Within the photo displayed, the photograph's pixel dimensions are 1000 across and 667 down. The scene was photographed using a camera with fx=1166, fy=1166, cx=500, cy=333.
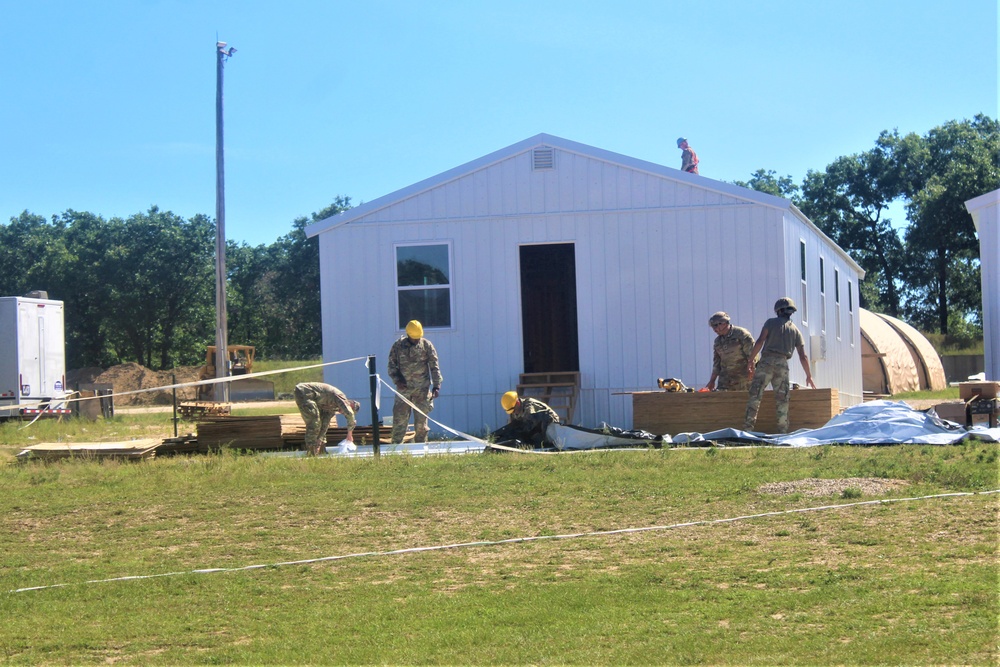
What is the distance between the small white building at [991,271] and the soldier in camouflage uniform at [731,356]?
33.2 ft

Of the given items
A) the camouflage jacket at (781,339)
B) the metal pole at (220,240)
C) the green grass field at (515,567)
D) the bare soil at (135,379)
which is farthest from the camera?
the bare soil at (135,379)

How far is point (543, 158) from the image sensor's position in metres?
17.2

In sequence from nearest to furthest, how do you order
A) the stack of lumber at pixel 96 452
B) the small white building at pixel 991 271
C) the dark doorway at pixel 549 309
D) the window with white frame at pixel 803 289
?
the stack of lumber at pixel 96 452 < the window with white frame at pixel 803 289 < the dark doorway at pixel 549 309 < the small white building at pixel 991 271

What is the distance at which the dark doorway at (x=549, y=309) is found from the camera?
19594 mm

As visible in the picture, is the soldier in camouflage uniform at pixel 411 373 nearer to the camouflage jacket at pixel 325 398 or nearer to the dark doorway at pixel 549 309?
the camouflage jacket at pixel 325 398

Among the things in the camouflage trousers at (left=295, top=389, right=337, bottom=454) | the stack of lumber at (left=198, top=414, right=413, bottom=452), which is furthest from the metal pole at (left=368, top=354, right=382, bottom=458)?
the stack of lumber at (left=198, top=414, right=413, bottom=452)

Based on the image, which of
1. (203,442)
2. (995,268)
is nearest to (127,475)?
(203,442)

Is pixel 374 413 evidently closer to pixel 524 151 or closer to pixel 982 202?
pixel 524 151

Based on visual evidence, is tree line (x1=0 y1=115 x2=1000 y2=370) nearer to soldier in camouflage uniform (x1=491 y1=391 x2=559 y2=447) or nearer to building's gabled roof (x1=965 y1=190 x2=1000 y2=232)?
building's gabled roof (x1=965 y1=190 x2=1000 y2=232)

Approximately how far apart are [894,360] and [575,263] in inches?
689

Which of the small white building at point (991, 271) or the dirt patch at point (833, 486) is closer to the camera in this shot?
the dirt patch at point (833, 486)

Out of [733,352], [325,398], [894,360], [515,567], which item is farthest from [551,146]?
[894,360]

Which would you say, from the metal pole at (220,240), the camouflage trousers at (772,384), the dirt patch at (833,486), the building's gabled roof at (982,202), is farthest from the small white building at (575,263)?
the metal pole at (220,240)

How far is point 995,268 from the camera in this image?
22.5 m
